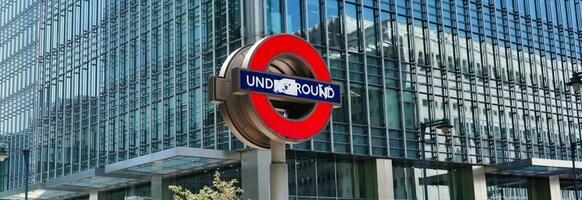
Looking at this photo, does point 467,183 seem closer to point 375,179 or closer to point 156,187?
point 375,179

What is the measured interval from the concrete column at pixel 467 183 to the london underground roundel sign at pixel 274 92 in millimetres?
29781

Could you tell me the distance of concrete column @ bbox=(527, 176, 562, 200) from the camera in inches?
2052

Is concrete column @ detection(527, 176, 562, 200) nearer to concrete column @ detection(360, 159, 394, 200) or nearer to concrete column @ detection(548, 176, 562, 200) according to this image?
concrete column @ detection(548, 176, 562, 200)

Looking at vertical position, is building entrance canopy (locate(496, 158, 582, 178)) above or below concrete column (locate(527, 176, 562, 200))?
above

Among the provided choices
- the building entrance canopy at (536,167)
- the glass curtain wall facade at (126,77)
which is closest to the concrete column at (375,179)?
the building entrance canopy at (536,167)

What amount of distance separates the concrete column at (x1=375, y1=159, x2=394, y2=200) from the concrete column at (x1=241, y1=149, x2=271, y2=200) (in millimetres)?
6996

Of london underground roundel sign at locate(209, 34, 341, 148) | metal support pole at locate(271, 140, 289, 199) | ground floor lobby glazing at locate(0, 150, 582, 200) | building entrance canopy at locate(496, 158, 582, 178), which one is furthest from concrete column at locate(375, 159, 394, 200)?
metal support pole at locate(271, 140, 289, 199)

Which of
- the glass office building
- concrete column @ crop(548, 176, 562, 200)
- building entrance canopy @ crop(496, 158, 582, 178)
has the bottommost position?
concrete column @ crop(548, 176, 562, 200)

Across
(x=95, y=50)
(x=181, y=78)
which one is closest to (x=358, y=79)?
(x=181, y=78)

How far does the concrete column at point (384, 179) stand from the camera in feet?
142

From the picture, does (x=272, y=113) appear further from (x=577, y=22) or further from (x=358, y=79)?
(x=577, y=22)

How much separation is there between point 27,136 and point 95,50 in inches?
446

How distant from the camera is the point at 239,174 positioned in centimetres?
4075

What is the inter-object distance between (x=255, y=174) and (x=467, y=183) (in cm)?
1469
